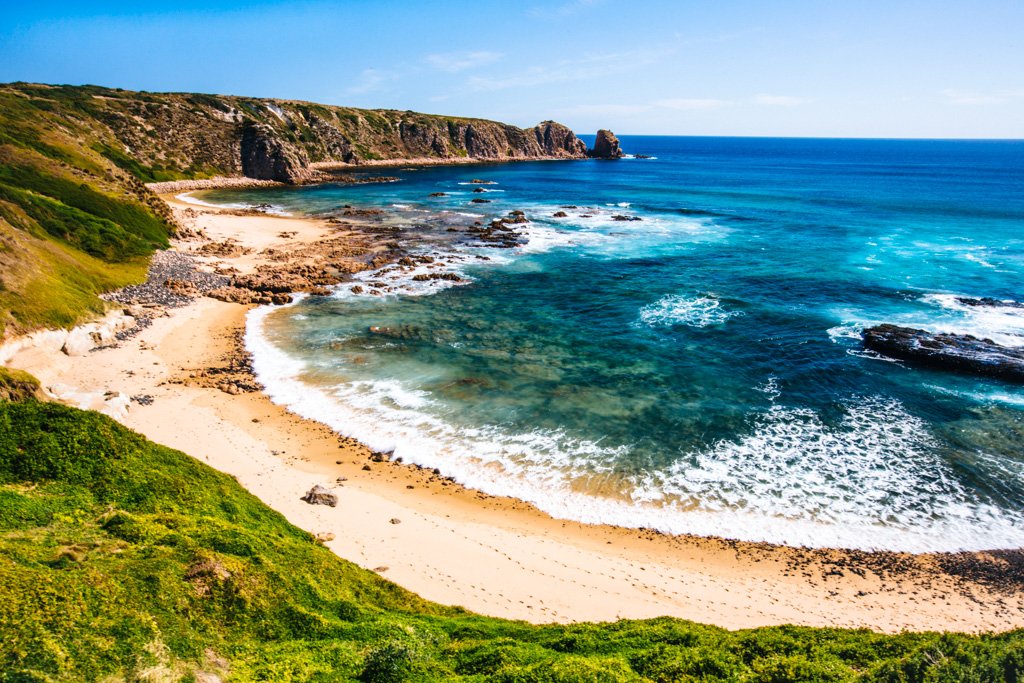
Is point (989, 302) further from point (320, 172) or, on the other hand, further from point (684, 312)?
point (320, 172)

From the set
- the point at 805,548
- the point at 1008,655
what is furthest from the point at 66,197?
the point at 1008,655

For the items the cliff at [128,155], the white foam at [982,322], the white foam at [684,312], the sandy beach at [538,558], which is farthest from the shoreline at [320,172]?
the white foam at [982,322]

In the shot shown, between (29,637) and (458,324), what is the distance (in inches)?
1164

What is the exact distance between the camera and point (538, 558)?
17.1m

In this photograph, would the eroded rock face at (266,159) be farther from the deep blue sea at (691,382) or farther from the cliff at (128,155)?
the deep blue sea at (691,382)

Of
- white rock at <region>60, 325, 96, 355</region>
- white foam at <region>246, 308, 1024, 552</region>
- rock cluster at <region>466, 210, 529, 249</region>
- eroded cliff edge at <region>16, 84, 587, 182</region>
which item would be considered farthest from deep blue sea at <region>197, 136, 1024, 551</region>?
eroded cliff edge at <region>16, 84, 587, 182</region>

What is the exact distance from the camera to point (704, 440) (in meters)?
23.7

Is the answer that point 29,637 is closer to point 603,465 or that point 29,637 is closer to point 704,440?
point 603,465

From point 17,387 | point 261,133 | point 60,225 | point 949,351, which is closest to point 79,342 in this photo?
point 17,387

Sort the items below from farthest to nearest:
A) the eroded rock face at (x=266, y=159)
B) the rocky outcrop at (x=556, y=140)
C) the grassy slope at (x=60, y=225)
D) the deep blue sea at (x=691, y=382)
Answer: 1. the rocky outcrop at (x=556, y=140)
2. the eroded rock face at (x=266, y=159)
3. the grassy slope at (x=60, y=225)
4. the deep blue sea at (x=691, y=382)

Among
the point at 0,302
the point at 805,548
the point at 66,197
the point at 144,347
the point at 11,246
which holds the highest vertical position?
the point at 66,197

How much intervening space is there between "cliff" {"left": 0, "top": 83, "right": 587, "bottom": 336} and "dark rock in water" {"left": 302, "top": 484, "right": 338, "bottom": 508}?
1760 cm

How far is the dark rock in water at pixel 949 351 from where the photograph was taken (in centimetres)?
2978

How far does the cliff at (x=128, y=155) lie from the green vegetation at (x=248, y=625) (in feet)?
58.5
